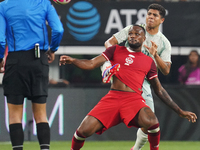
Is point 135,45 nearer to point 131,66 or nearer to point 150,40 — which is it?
point 131,66

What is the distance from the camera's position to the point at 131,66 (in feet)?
18.7

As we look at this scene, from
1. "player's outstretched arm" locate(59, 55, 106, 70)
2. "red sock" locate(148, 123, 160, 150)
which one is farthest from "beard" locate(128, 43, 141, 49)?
"red sock" locate(148, 123, 160, 150)

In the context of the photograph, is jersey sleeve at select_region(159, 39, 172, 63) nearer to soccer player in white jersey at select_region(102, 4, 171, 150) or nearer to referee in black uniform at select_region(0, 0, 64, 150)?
soccer player in white jersey at select_region(102, 4, 171, 150)

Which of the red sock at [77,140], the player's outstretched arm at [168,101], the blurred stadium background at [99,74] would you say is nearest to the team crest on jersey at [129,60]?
the player's outstretched arm at [168,101]

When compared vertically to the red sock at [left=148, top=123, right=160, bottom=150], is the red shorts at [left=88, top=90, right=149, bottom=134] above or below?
above

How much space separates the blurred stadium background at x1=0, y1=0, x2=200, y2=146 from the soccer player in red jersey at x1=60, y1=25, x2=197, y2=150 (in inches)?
143

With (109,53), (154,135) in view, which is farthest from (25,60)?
(154,135)

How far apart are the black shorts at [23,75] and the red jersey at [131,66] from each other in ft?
3.16

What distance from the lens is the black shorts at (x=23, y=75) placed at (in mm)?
5137

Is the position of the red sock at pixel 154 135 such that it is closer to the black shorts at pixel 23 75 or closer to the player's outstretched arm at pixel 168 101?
the player's outstretched arm at pixel 168 101

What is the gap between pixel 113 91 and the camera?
5.64m

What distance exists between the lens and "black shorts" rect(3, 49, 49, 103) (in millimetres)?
5137

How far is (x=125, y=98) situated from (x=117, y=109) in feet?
0.55

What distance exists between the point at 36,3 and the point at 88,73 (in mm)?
5471
